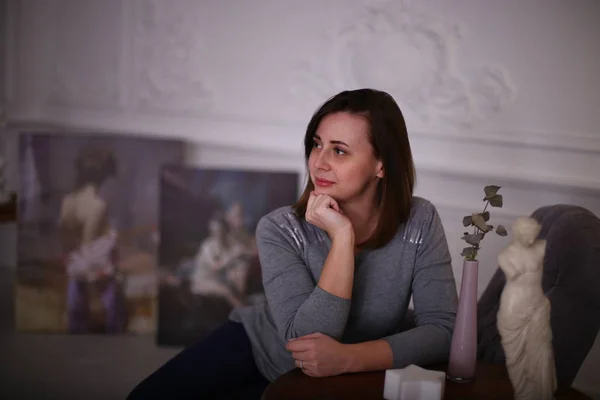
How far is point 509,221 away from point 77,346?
1.84 metres

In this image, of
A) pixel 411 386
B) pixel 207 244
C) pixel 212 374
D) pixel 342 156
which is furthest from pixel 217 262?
pixel 411 386

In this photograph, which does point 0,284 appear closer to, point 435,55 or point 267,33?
point 267,33

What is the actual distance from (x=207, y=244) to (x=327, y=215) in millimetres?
1495

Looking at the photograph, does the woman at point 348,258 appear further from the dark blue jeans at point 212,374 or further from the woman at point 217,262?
the woman at point 217,262

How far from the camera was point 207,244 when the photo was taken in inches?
123

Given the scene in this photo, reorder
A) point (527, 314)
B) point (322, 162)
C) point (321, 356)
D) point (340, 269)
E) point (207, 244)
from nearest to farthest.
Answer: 1. point (527, 314)
2. point (321, 356)
3. point (340, 269)
4. point (322, 162)
5. point (207, 244)

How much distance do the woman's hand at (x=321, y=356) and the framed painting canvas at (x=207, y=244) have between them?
5.20 ft

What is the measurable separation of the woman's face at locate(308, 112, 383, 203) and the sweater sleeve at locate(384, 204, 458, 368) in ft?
0.72

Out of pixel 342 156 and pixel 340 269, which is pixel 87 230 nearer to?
pixel 342 156

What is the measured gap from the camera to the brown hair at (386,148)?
1812 millimetres

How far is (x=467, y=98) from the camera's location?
2.78 metres

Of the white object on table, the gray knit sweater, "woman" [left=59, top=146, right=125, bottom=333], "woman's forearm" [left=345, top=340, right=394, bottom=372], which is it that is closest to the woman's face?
the gray knit sweater

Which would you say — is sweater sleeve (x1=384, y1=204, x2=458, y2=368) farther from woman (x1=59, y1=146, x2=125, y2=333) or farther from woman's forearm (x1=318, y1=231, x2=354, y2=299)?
woman (x1=59, y1=146, x2=125, y2=333)

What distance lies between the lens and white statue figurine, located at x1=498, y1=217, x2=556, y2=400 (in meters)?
1.40
